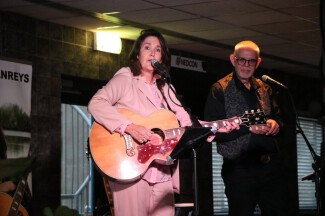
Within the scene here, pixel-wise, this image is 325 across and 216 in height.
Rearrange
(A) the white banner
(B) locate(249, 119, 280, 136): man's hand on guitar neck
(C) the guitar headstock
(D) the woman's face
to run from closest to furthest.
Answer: (D) the woman's face < (C) the guitar headstock < (B) locate(249, 119, 280, 136): man's hand on guitar neck < (A) the white banner

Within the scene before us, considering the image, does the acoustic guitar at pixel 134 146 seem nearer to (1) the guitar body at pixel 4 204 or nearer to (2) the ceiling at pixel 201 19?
(1) the guitar body at pixel 4 204

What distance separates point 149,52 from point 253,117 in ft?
2.62

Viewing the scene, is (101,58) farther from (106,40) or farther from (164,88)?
(164,88)

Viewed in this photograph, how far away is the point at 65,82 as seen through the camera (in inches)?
356

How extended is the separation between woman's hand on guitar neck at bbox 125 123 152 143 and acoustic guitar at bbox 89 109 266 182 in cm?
5

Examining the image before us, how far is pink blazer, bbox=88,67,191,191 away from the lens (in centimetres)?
450

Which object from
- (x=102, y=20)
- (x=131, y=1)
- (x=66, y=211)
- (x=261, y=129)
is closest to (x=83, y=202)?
(x=102, y=20)

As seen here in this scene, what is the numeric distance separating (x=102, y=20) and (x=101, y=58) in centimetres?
100

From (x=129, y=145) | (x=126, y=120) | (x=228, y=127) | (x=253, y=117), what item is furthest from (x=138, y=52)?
(x=253, y=117)

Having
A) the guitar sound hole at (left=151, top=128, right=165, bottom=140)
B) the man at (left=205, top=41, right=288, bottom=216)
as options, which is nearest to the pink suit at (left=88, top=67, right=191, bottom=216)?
the guitar sound hole at (left=151, top=128, right=165, bottom=140)

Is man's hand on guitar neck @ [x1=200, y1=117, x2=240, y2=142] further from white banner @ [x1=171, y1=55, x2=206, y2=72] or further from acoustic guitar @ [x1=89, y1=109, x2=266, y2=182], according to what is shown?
white banner @ [x1=171, y1=55, x2=206, y2=72]

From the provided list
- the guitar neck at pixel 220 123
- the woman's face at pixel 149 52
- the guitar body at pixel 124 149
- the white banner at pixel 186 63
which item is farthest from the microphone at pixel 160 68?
the white banner at pixel 186 63

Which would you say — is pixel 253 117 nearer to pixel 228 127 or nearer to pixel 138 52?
pixel 228 127

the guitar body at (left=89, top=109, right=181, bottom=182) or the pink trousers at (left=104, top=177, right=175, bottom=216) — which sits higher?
the guitar body at (left=89, top=109, right=181, bottom=182)
